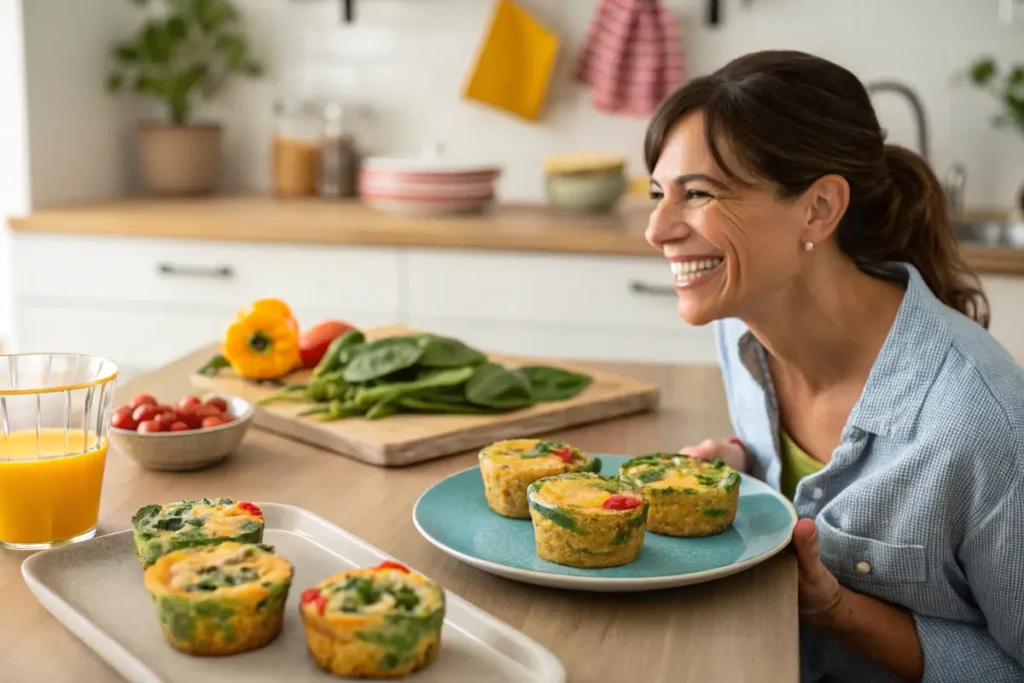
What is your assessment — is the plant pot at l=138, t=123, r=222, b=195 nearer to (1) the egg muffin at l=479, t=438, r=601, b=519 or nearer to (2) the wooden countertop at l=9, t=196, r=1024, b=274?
(2) the wooden countertop at l=9, t=196, r=1024, b=274

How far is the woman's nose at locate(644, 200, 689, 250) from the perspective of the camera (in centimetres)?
151

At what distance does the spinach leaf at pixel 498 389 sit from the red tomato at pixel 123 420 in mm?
441

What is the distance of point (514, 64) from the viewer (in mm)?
3643

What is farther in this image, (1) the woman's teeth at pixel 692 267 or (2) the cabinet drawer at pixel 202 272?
(2) the cabinet drawer at pixel 202 272

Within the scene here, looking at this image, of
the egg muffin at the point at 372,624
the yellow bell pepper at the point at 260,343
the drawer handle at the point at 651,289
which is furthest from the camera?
the drawer handle at the point at 651,289

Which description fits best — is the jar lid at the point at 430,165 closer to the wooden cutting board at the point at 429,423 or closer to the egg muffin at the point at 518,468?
the wooden cutting board at the point at 429,423

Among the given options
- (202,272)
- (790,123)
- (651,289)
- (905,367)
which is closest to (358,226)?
(202,272)

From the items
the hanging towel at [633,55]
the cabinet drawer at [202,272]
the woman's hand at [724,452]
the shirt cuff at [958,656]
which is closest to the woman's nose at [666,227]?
the woman's hand at [724,452]

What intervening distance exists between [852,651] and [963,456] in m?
0.29

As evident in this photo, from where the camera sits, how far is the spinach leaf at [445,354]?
Result: 5.63 ft

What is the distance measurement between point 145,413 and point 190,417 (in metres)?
0.05

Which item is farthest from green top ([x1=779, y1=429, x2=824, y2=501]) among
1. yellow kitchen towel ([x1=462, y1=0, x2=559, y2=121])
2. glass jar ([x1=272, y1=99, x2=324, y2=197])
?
glass jar ([x1=272, y1=99, x2=324, y2=197])

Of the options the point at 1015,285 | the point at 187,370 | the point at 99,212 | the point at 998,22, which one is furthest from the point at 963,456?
the point at 99,212

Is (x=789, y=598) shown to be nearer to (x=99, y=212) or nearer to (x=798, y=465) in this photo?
(x=798, y=465)
